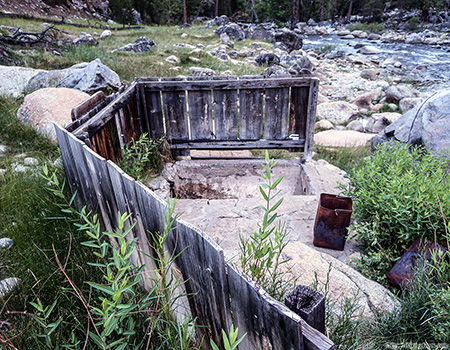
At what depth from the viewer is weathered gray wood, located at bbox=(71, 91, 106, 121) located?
3260 mm

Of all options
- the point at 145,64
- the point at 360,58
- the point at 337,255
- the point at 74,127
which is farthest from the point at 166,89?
the point at 360,58

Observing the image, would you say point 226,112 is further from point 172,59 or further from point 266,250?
point 172,59

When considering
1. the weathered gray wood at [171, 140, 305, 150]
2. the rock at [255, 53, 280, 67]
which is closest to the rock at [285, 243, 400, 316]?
the weathered gray wood at [171, 140, 305, 150]

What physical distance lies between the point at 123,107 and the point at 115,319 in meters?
3.47

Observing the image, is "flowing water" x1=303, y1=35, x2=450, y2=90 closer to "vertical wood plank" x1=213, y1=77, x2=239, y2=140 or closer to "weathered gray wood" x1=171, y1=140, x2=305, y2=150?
"weathered gray wood" x1=171, y1=140, x2=305, y2=150

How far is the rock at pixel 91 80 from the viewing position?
7.01 metres

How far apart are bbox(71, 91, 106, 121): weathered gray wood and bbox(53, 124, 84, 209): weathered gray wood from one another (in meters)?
0.31

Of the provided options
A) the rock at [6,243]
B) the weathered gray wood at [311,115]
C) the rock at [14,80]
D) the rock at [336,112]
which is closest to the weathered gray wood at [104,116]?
the rock at [6,243]

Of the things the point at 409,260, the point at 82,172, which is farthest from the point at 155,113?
the point at 409,260

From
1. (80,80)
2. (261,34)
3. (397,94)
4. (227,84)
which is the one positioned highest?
(227,84)

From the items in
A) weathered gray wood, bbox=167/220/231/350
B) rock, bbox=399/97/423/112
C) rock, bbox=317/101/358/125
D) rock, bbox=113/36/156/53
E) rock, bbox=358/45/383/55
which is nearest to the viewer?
weathered gray wood, bbox=167/220/231/350

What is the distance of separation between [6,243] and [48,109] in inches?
140

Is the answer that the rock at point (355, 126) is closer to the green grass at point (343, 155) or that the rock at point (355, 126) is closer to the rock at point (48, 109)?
the green grass at point (343, 155)

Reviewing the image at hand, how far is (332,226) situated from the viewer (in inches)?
125
